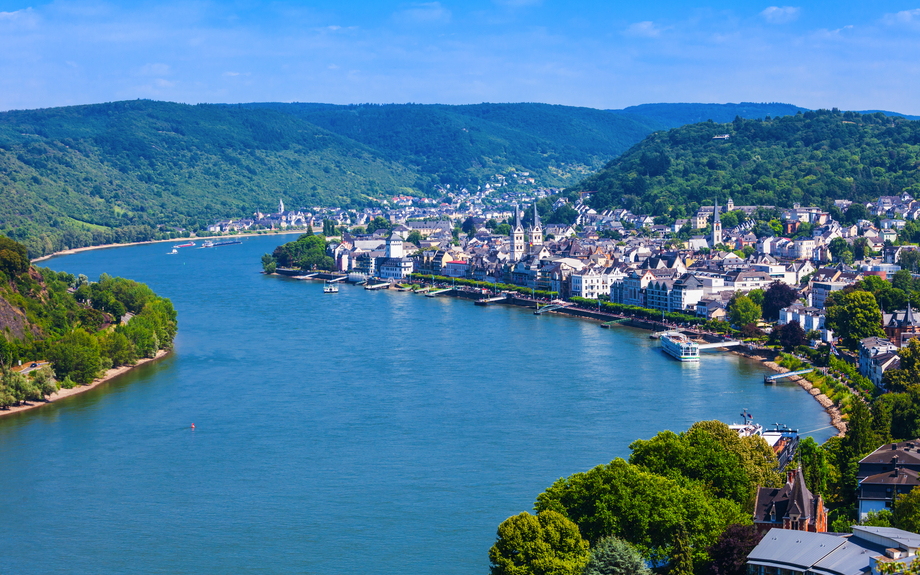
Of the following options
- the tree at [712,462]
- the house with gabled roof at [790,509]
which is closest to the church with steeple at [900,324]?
the tree at [712,462]

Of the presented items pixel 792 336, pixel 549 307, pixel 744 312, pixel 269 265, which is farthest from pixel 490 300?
pixel 792 336

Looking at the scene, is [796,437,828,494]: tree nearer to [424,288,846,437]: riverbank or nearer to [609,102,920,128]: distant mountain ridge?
[424,288,846,437]: riverbank

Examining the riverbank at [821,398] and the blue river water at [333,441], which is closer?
the blue river water at [333,441]

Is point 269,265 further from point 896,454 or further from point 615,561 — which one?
point 615,561

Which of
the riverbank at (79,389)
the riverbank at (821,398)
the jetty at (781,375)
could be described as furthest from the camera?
the jetty at (781,375)

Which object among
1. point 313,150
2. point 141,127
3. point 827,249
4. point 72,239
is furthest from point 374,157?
point 827,249

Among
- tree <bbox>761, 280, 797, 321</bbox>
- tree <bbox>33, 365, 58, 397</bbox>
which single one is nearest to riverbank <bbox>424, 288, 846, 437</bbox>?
tree <bbox>761, 280, 797, 321</bbox>

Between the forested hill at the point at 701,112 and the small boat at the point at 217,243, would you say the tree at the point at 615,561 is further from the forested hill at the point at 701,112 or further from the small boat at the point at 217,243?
the forested hill at the point at 701,112
